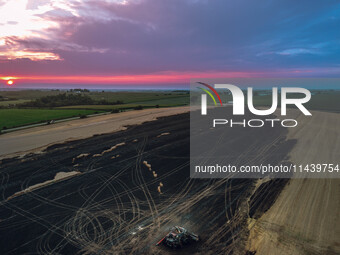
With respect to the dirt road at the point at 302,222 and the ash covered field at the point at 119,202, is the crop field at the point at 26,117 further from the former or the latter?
the dirt road at the point at 302,222

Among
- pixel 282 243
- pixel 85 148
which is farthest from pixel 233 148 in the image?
pixel 85 148

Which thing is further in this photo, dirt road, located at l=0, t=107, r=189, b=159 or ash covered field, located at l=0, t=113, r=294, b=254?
dirt road, located at l=0, t=107, r=189, b=159

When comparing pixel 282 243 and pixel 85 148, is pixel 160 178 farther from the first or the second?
pixel 85 148

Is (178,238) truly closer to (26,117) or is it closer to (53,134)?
(53,134)

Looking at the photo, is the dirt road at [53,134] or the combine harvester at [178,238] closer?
the combine harvester at [178,238]

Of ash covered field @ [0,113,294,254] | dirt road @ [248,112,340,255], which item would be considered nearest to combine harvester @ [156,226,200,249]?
ash covered field @ [0,113,294,254]

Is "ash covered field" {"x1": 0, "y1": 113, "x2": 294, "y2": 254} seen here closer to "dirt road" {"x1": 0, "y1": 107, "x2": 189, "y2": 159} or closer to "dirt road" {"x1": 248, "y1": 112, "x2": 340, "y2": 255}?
"dirt road" {"x1": 248, "y1": 112, "x2": 340, "y2": 255}

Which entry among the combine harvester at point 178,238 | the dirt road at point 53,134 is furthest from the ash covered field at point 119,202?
the dirt road at point 53,134

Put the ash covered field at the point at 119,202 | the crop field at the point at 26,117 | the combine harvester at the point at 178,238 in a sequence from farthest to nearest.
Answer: the crop field at the point at 26,117 → the ash covered field at the point at 119,202 → the combine harvester at the point at 178,238

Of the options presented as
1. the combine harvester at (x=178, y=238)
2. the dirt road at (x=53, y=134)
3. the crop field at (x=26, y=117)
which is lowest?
the combine harvester at (x=178, y=238)
